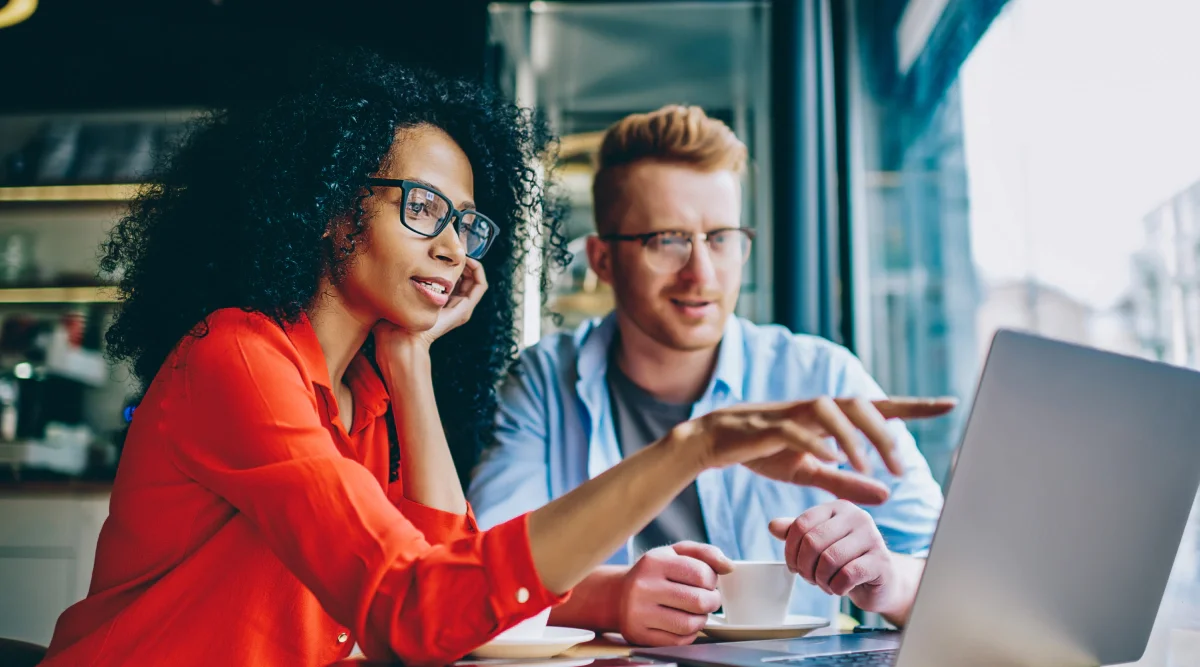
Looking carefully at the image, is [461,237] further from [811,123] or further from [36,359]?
[36,359]

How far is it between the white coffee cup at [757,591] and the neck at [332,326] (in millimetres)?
582

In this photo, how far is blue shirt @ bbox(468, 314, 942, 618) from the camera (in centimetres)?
150

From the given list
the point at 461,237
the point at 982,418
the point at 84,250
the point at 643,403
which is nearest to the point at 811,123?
the point at 643,403

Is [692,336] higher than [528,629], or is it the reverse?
[692,336]

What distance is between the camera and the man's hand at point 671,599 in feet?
3.32

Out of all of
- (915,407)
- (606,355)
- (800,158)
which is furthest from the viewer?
(800,158)

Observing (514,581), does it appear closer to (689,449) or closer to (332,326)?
(689,449)

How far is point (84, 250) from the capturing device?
12.1 ft

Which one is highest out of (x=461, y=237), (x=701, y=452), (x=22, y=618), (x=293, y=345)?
(x=461, y=237)

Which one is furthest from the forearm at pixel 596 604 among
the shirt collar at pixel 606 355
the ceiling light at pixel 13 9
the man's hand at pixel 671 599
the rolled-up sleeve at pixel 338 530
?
the ceiling light at pixel 13 9

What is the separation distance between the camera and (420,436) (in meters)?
1.27

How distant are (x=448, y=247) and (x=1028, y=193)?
1368mm

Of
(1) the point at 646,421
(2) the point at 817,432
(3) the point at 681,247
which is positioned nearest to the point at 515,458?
(1) the point at 646,421

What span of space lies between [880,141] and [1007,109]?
0.64 m
